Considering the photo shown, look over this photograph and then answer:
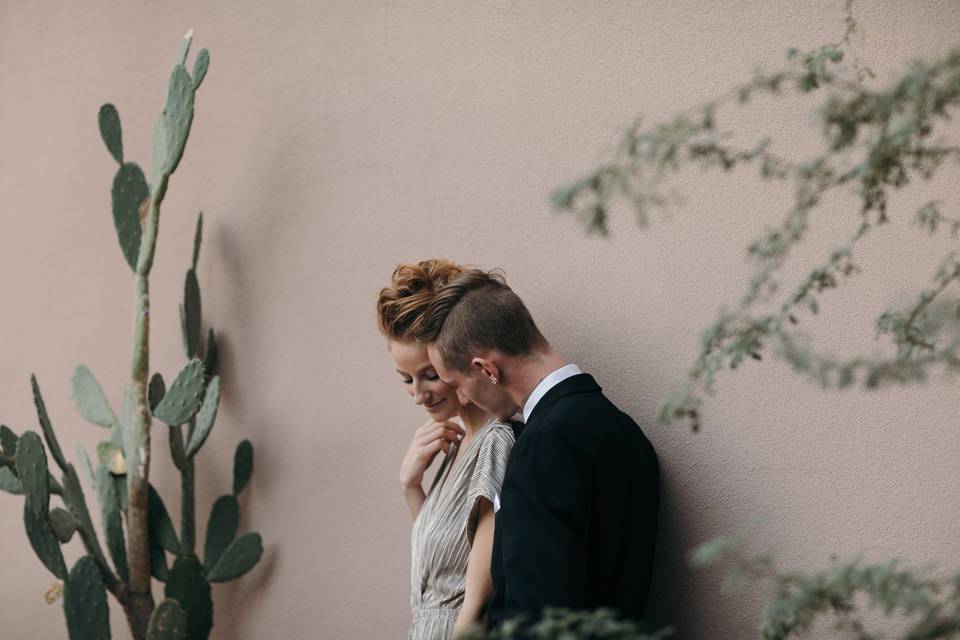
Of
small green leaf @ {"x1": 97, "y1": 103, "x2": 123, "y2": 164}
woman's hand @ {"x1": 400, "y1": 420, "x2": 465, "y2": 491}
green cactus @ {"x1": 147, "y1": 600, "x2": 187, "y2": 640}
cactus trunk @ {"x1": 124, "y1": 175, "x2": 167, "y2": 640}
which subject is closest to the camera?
woman's hand @ {"x1": 400, "y1": 420, "x2": 465, "y2": 491}

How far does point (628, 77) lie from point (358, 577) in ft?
5.80

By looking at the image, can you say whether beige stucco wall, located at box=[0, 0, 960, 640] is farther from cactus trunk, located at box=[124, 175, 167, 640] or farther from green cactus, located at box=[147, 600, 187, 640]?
green cactus, located at box=[147, 600, 187, 640]

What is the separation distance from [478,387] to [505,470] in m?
0.22

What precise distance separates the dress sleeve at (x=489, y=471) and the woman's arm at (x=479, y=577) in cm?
3

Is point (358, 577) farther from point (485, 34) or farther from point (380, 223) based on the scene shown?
point (485, 34)

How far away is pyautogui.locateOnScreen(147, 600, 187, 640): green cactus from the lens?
10.2 feet

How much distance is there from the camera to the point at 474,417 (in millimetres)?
2744

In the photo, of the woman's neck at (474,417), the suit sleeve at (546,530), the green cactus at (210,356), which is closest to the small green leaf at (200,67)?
the green cactus at (210,356)

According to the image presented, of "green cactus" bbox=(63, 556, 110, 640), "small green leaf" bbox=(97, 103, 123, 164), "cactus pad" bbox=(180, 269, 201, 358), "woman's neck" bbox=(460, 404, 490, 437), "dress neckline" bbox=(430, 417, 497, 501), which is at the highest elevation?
"small green leaf" bbox=(97, 103, 123, 164)

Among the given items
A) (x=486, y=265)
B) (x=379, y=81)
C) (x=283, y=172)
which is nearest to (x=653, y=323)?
(x=486, y=265)

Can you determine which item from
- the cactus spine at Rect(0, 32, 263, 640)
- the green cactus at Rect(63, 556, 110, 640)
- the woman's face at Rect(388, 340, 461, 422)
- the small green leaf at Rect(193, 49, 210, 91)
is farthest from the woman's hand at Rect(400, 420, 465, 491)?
the small green leaf at Rect(193, 49, 210, 91)

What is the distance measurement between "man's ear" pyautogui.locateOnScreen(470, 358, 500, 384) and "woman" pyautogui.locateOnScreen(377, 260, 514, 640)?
0.74 feet

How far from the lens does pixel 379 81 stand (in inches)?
128

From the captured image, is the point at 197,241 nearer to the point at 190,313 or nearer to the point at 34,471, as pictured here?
the point at 190,313
